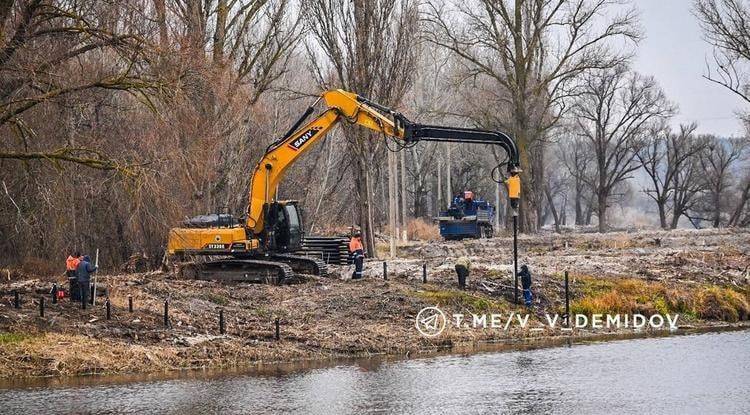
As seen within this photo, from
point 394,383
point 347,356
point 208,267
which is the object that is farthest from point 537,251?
point 394,383

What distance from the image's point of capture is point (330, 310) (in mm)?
27594

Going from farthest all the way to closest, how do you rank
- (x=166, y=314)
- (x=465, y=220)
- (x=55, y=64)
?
(x=465, y=220), (x=166, y=314), (x=55, y=64)

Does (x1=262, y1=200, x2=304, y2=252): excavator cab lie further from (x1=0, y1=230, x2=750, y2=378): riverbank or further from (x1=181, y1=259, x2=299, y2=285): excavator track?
(x1=0, y1=230, x2=750, y2=378): riverbank

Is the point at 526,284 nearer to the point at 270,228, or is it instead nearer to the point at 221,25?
the point at 270,228

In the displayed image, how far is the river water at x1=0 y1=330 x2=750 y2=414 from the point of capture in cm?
1858

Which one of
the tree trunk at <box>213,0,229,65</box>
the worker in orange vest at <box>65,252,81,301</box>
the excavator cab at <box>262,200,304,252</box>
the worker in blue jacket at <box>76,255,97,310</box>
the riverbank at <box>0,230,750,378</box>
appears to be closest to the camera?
the riverbank at <box>0,230,750,378</box>

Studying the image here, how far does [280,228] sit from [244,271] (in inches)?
68.7

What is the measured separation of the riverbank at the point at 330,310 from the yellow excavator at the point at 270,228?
948mm

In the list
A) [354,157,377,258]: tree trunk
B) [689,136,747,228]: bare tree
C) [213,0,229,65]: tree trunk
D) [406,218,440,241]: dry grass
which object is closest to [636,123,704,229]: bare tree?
[689,136,747,228]: bare tree

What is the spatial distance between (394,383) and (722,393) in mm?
6092

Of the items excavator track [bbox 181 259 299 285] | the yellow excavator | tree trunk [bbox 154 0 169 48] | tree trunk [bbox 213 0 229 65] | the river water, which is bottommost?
the river water

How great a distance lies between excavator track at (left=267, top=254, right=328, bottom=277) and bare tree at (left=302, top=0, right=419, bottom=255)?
10634mm

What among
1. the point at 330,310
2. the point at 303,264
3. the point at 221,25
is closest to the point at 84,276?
the point at 330,310

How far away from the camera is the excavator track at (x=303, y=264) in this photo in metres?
32.5
